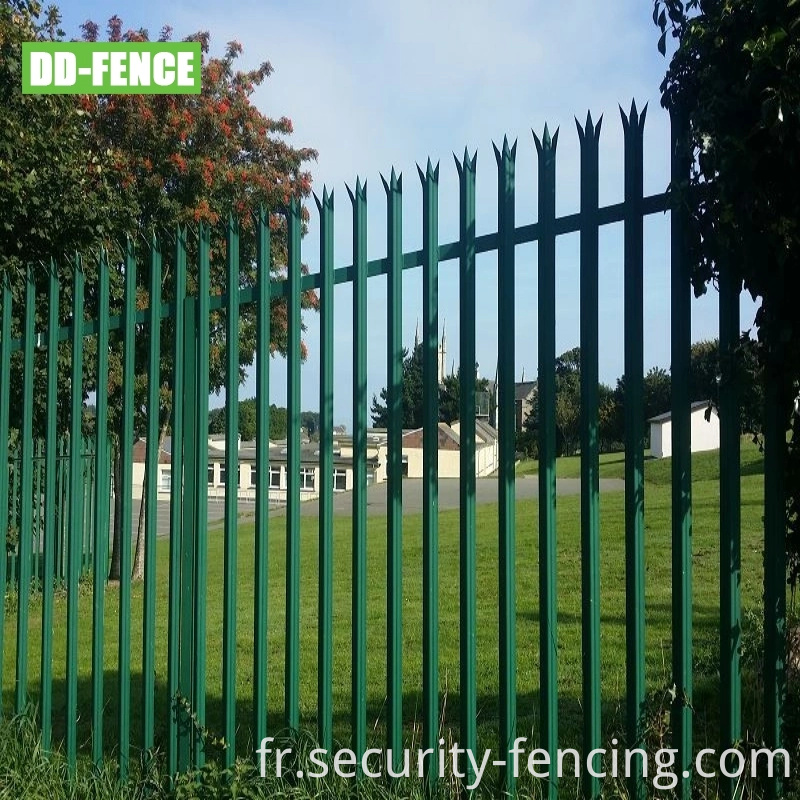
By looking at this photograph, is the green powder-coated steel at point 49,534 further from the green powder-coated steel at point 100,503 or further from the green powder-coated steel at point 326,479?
the green powder-coated steel at point 326,479

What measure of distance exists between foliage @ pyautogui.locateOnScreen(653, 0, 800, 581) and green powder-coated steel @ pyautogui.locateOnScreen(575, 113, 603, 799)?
0.34m

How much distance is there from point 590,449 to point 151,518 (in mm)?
2117

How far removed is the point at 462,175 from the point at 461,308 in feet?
1.73

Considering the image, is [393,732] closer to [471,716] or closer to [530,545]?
[471,716]

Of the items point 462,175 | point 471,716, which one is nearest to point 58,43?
point 462,175

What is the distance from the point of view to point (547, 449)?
130 inches

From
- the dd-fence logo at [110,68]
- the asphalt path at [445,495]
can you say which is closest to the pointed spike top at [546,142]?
the dd-fence logo at [110,68]

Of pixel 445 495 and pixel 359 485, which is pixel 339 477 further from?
pixel 359 485

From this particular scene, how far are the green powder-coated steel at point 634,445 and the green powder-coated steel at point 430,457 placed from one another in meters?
0.71

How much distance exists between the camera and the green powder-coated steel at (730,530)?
3.10 meters

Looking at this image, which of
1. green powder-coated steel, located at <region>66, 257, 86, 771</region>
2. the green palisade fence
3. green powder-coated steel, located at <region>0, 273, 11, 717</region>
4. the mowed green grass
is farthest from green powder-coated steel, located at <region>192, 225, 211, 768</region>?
green powder-coated steel, located at <region>0, 273, 11, 717</region>

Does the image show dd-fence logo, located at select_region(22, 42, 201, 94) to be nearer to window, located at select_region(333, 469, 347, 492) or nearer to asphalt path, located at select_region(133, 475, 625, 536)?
window, located at select_region(333, 469, 347, 492)

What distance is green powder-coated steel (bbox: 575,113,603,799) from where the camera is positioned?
10.5 feet

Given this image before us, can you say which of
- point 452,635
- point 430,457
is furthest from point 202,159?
point 430,457
